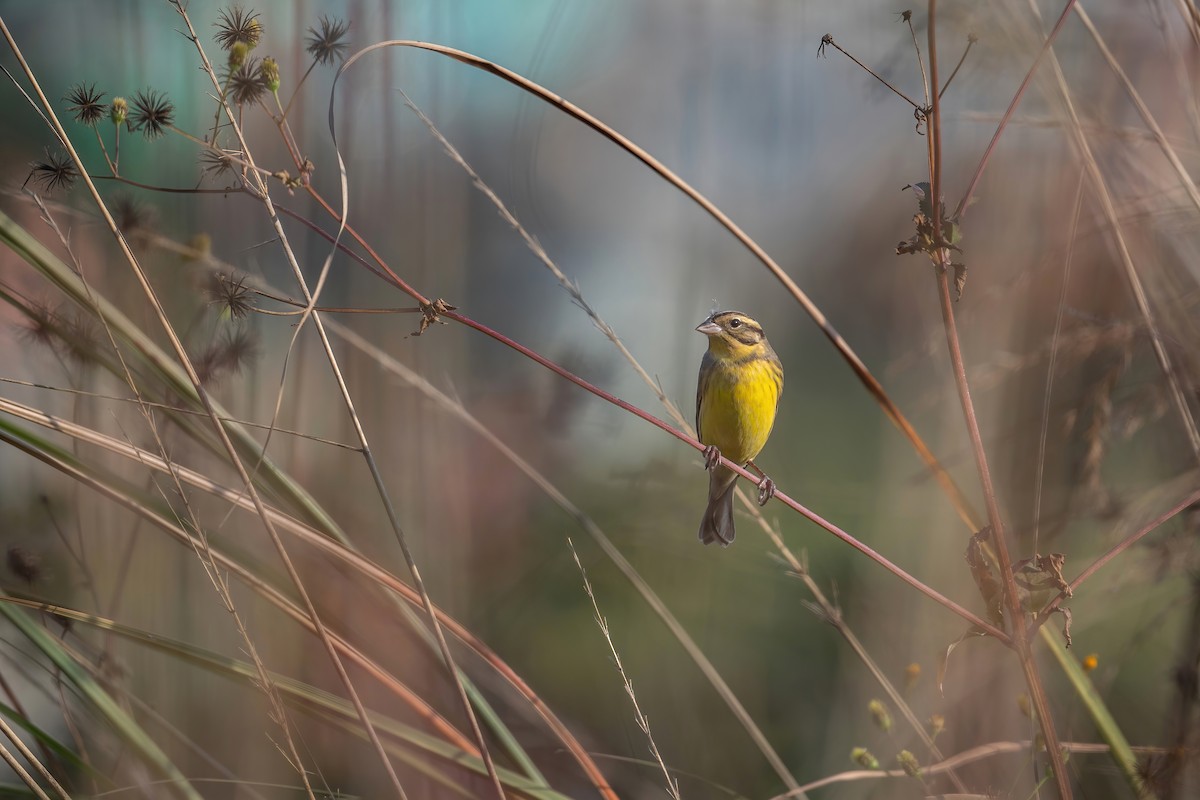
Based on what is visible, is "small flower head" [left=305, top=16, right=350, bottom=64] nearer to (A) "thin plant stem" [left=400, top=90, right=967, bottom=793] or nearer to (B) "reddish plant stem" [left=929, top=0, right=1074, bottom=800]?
(A) "thin plant stem" [left=400, top=90, right=967, bottom=793]

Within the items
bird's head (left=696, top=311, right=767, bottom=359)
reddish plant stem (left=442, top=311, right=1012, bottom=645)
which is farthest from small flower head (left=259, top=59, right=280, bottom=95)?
bird's head (left=696, top=311, right=767, bottom=359)

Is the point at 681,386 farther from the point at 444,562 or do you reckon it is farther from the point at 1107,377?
the point at 1107,377

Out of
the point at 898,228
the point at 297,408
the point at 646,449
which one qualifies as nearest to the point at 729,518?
the point at 646,449

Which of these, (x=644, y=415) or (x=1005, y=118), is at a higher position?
(x=1005, y=118)

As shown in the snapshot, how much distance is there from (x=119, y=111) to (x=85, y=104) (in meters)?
0.08

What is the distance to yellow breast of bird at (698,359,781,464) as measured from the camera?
8.26 feet

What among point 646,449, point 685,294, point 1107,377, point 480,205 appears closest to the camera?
point 1107,377

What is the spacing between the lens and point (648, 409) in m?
2.00

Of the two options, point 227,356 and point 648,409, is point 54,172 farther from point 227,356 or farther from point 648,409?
point 648,409

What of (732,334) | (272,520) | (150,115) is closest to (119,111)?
(150,115)

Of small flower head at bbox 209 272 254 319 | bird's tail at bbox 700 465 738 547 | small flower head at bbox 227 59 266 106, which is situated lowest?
bird's tail at bbox 700 465 738 547

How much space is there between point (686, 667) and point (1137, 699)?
145cm

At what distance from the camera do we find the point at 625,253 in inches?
146

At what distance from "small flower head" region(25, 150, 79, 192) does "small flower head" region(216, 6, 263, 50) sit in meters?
0.27
